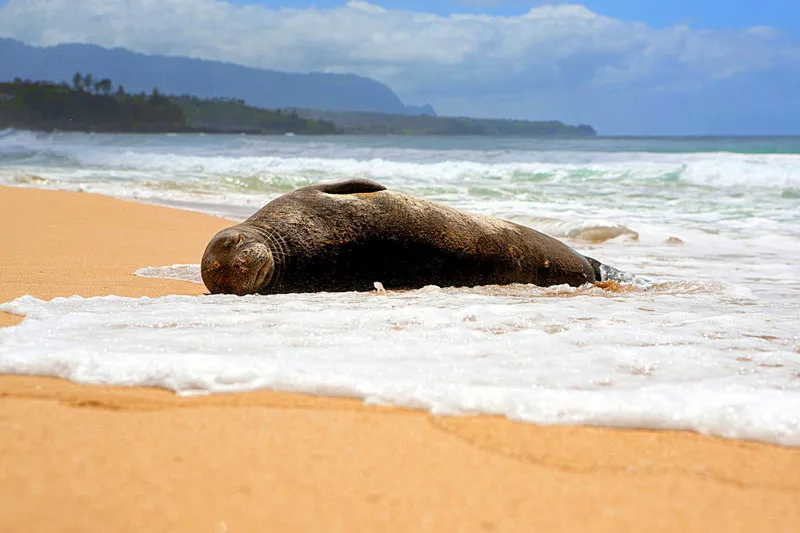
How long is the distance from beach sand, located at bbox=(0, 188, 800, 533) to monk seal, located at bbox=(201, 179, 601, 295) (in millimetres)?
2208

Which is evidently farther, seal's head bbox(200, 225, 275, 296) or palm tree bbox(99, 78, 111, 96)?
palm tree bbox(99, 78, 111, 96)

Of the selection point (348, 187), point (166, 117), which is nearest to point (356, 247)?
point (348, 187)

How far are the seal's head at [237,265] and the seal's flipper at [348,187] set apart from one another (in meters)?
0.59

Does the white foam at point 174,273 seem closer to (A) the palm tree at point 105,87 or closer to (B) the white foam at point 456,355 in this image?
(B) the white foam at point 456,355

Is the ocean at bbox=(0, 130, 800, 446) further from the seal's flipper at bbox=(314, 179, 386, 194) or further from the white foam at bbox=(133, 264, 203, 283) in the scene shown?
the seal's flipper at bbox=(314, 179, 386, 194)

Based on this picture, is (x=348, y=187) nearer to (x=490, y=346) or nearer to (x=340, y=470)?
(x=490, y=346)

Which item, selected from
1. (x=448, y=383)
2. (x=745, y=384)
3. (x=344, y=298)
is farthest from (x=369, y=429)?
(x=344, y=298)

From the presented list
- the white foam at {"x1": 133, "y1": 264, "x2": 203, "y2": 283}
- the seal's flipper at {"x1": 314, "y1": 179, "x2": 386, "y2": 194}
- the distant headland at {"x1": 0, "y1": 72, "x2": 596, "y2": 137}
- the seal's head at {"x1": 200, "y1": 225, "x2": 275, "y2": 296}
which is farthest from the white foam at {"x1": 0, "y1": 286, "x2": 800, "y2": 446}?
the distant headland at {"x1": 0, "y1": 72, "x2": 596, "y2": 137}

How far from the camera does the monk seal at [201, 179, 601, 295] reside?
4555mm

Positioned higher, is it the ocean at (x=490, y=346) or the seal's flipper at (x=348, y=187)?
the seal's flipper at (x=348, y=187)

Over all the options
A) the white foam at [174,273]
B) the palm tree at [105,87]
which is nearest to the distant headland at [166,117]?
the palm tree at [105,87]

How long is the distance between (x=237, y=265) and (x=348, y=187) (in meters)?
0.91

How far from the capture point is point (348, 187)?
498cm

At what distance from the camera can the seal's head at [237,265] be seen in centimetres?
447
